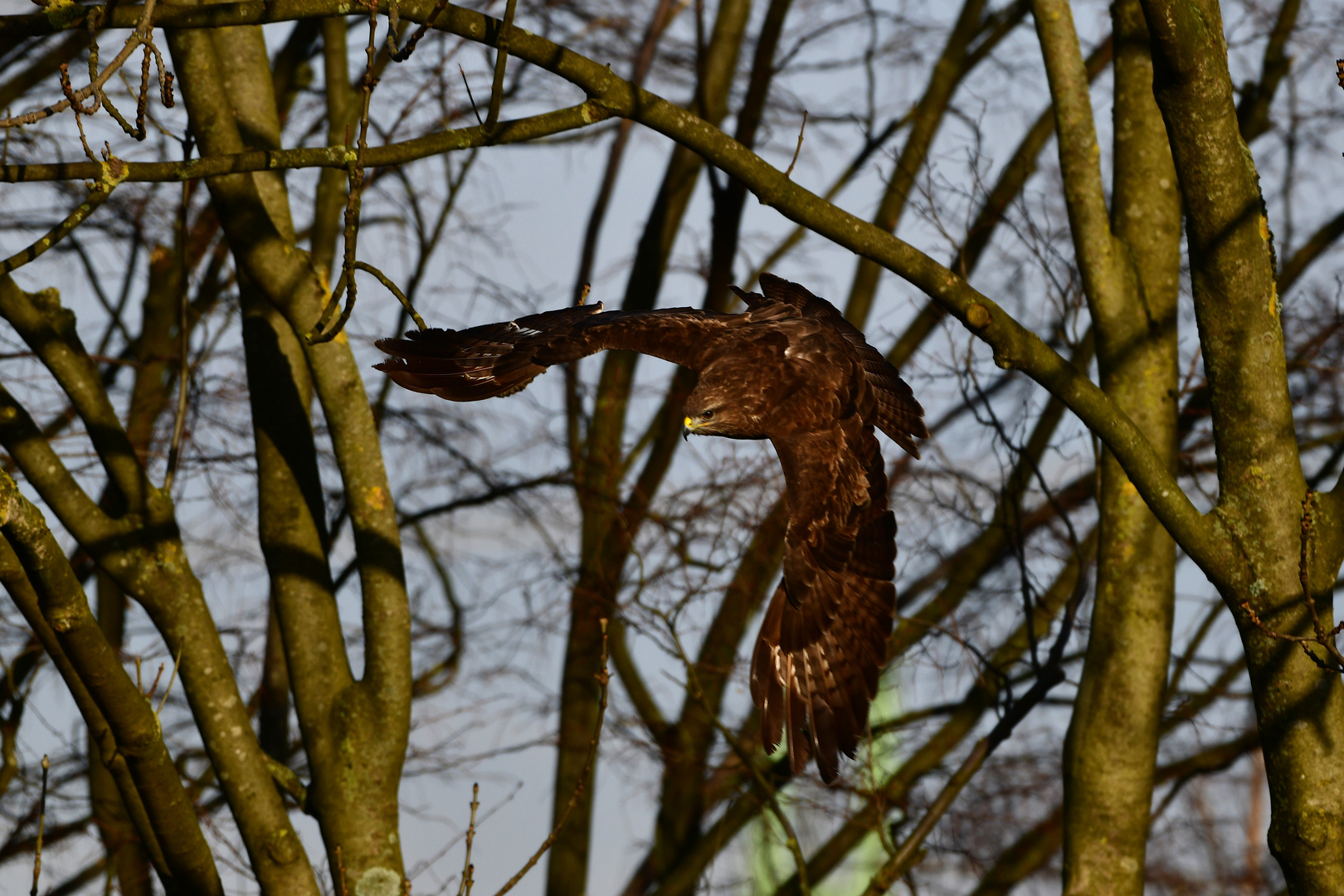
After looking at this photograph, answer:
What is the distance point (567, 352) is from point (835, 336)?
34.5 inches

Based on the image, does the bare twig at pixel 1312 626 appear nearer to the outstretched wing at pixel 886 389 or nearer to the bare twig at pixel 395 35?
the outstretched wing at pixel 886 389

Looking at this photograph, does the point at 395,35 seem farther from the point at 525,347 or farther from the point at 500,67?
the point at 525,347

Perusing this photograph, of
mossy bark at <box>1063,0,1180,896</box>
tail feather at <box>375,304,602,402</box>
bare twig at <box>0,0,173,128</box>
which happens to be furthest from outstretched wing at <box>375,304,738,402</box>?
mossy bark at <box>1063,0,1180,896</box>

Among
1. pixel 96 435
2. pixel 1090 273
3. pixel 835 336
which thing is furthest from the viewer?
pixel 1090 273

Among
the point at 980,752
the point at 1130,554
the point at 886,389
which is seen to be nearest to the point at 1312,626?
the point at 1130,554

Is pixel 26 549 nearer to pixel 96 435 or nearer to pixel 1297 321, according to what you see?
pixel 96 435

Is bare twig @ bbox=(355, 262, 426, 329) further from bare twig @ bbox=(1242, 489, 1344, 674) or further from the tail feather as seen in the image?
bare twig @ bbox=(1242, 489, 1344, 674)

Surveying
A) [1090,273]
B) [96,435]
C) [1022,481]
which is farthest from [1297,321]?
[96,435]

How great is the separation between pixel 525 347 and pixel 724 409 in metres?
0.68

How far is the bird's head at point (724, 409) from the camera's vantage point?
3668 mm

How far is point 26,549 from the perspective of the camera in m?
3.01

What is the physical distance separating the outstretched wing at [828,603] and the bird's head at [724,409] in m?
0.13

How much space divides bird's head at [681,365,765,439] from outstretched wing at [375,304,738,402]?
0.23 meters

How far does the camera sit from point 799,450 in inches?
145
